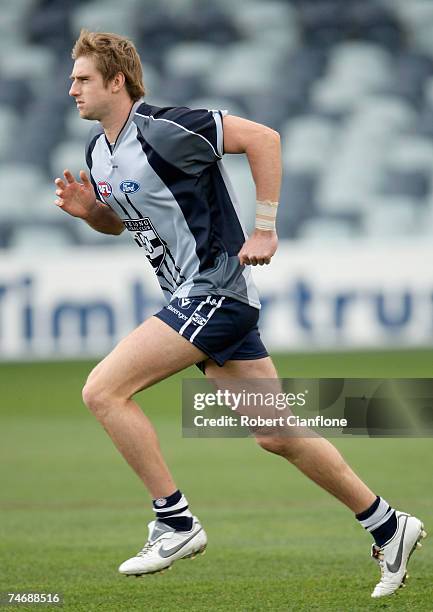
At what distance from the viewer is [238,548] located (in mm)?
6758

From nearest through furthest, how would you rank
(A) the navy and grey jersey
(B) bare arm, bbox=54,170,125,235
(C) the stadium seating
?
1. (A) the navy and grey jersey
2. (B) bare arm, bbox=54,170,125,235
3. (C) the stadium seating

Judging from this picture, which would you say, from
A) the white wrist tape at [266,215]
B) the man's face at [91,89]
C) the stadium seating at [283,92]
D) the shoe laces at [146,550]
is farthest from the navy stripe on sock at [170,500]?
the stadium seating at [283,92]

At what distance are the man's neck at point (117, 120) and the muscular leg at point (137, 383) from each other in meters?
0.85

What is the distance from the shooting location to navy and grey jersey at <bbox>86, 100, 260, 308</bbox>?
5.20 m

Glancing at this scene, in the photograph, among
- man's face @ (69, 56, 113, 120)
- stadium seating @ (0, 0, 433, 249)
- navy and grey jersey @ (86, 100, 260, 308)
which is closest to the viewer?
navy and grey jersey @ (86, 100, 260, 308)

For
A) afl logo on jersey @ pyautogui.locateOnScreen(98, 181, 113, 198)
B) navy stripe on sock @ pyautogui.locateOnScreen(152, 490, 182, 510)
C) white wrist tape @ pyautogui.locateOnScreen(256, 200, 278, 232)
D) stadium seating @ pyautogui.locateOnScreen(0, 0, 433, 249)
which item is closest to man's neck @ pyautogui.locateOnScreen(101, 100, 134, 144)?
afl logo on jersey @ pyautogui.locateOnScreen(98, 181, 113, 198)

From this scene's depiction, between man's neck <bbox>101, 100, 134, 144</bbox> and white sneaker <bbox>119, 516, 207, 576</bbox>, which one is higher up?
man's neck <bbox>101, 100, 134, 144</bbox>

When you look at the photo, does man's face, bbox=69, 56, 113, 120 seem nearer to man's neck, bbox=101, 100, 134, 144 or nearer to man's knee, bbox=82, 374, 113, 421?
man's neck, bbox=101, 100, 134, 144

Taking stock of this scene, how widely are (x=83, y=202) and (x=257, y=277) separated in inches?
358

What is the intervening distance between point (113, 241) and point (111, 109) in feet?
40.7

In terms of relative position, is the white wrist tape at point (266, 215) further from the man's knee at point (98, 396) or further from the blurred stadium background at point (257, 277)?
the blurred stadium background at point (257, 277)

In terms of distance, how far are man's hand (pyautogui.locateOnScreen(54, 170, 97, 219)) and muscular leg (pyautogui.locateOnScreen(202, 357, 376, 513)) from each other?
38.6 inches

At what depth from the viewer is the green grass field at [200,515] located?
551 cm

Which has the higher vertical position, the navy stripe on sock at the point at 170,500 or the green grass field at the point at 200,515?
the navy stripe on sock at the point at 170,500
